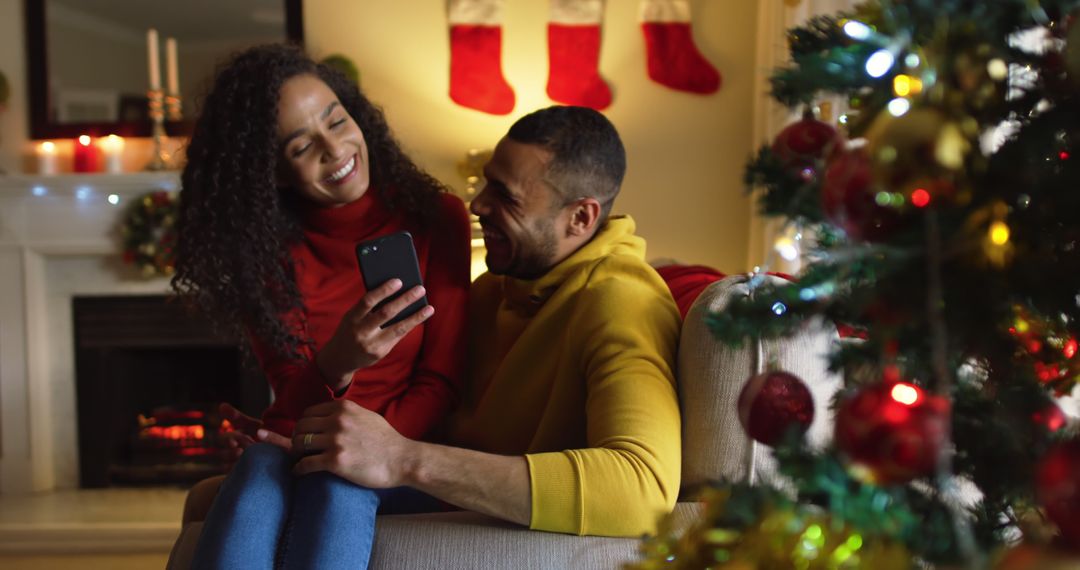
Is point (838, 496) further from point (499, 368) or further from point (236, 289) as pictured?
point (236, 289)

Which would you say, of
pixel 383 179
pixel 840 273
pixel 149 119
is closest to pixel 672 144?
pixel 149 119

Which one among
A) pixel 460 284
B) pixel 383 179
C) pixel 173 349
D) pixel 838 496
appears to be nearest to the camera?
pixel 838 496

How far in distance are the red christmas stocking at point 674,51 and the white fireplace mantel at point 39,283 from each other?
6.52ft

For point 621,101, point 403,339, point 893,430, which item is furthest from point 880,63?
point 621,101

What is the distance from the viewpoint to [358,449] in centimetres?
109

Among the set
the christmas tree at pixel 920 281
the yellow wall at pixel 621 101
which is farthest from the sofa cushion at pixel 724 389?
the yellow wall at pixel 621 101

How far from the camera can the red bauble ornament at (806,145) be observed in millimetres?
651

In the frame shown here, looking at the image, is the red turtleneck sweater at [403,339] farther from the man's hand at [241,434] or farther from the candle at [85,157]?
the candle at [85,157]

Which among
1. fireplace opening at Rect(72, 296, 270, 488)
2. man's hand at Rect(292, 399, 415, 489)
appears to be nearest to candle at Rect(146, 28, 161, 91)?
fireplace opening at Rect(72, 296, 270, 488)

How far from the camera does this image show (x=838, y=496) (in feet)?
1.82

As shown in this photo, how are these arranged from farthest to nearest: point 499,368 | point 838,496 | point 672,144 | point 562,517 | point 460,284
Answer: point 672,144 → point 460,284 → point 499,368 → point 562,517 → point 838,496

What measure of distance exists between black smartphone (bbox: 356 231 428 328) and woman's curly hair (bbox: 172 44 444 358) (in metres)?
0.30

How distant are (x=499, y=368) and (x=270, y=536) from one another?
40 centimetres

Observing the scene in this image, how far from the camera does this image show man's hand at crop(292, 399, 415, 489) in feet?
3.55
